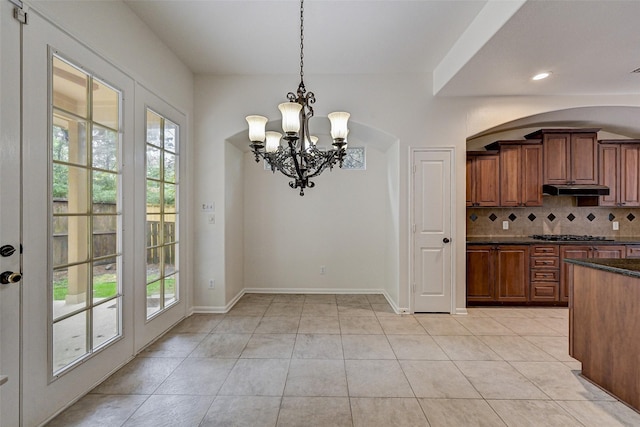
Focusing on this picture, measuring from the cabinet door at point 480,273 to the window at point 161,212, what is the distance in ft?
12.7

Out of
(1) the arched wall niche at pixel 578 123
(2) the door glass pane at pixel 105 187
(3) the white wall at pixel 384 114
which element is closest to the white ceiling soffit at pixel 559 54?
(3) the white wall at pixel 384 114

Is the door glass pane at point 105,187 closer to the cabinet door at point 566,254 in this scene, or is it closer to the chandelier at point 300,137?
the chandelier at point 300,137

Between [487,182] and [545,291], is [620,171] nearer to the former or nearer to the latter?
[487,182]

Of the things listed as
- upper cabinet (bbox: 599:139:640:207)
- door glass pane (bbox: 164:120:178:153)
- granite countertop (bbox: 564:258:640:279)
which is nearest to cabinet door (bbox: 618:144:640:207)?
upper cabinet (bbox: 599:139:640:207)

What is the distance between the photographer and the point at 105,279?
7.95 ft

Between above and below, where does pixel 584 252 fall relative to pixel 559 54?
below

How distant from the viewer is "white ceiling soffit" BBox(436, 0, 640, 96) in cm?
220

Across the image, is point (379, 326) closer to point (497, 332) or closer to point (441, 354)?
point (441, 354)

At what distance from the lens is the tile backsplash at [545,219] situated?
482 centimetres

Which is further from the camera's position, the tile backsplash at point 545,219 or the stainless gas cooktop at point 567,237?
the tile backsplash at point 545,219

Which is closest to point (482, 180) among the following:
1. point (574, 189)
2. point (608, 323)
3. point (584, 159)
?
point (574, 189)

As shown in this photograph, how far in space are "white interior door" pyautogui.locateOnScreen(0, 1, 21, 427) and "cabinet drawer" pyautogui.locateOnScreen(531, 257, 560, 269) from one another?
531cm

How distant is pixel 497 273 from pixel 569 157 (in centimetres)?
200

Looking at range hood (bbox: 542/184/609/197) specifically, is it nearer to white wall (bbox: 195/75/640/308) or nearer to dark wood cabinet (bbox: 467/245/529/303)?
dark wood cabinet (bbox: 467/245/529/303)
